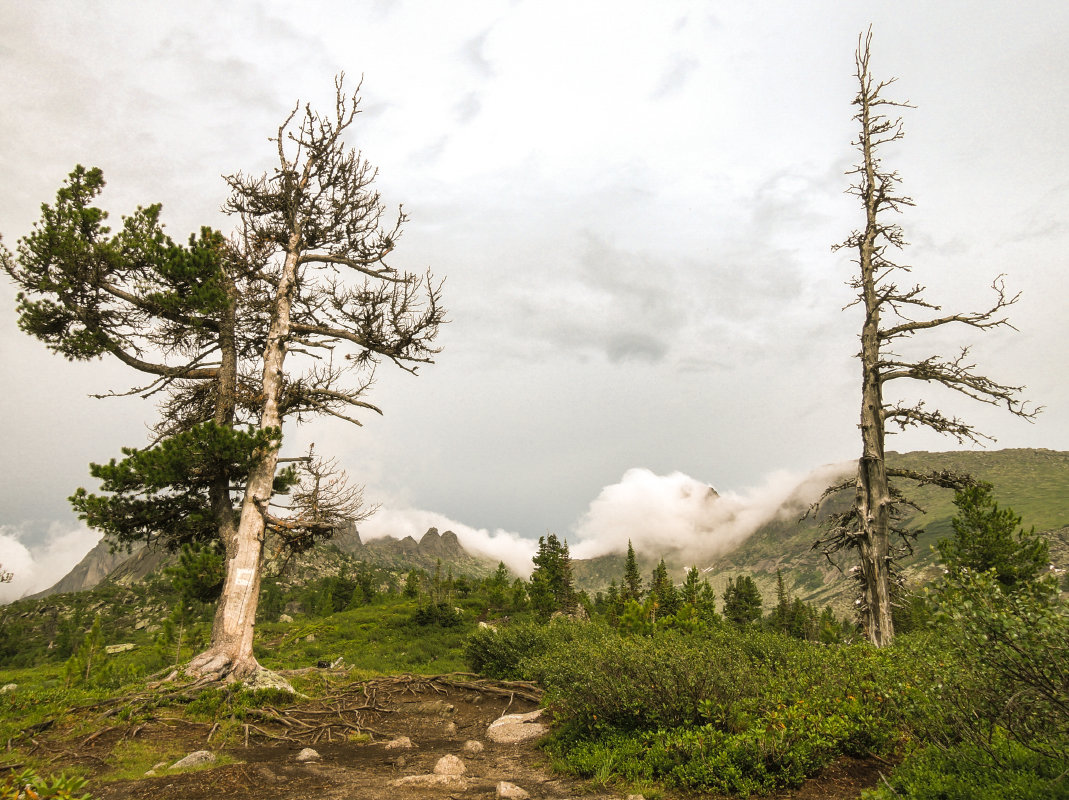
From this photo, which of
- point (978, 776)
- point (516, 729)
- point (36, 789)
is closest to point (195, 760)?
point (516, 729)

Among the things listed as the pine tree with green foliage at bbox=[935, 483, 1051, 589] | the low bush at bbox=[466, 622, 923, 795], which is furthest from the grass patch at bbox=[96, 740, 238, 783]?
the pine tree with green foliage at bbox=[935, 483, 1051, 589]

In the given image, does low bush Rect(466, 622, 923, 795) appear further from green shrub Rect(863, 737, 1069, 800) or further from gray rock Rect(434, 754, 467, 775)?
gray rock Rect(434, 754, 467, 775)

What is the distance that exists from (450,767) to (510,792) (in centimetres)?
178

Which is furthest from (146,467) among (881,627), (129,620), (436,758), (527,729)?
(129,620)

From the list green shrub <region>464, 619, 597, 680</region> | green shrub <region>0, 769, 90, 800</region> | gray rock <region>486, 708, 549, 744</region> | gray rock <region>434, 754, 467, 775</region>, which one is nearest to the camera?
green shrub <region>0, 769, 90, 800</region>

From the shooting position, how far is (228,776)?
7.18 metres

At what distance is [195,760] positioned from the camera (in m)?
7.71

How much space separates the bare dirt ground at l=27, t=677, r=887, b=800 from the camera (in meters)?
6.41

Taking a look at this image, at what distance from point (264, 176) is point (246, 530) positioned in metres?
10.8

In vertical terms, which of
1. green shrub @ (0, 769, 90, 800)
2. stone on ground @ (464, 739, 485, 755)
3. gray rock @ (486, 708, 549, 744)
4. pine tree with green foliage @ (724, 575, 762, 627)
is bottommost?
pine tree with green foliage @ (724, 575, 762, 627)

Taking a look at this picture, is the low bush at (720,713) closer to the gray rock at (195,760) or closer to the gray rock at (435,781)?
the gray rock at (435,781)

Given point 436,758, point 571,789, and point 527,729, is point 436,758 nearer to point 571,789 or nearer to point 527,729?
point 527,729

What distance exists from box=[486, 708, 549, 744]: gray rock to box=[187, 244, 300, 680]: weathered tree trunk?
5724 mm

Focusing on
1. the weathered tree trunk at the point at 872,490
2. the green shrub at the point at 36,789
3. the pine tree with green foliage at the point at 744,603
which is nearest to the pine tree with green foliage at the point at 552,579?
the pine tree with green foliage at the point at 744,603
